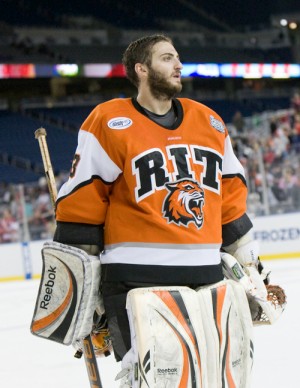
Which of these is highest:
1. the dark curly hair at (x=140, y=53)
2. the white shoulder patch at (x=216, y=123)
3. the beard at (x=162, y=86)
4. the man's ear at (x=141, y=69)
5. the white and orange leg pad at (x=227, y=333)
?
the dark curly hair at (x=140, y=53)

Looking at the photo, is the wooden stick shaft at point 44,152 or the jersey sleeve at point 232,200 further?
the wooden stick shaft at point 44,152

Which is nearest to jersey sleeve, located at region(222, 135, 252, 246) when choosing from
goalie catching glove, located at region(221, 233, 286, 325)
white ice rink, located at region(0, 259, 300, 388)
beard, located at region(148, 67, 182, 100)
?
goalie catching glove, located at region(221, 233, 286, 325)

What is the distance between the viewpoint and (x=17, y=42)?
770 inches

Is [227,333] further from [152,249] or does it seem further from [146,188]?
[146,188]

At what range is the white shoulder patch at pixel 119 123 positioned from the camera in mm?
2330

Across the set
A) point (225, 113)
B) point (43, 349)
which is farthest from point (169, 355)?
point (225, 113)

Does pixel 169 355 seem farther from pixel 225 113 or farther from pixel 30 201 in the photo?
pixel 225 113

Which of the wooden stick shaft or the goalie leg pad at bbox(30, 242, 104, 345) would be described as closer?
the goalie leg pad at bbox(30, 242, 104, 345)

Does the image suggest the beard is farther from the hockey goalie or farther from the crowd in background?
the crowd in background

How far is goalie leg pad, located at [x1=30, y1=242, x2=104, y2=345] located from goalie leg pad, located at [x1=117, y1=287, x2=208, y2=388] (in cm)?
15

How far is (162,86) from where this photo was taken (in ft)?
7.91

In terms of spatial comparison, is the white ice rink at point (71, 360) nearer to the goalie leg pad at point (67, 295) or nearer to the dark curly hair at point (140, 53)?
the goalie leg pad at point (67, 295)

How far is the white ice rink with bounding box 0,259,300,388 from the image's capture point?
3.96 m

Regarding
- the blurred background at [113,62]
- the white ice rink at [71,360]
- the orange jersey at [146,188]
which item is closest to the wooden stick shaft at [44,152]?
the orange jersey at [146,188]
